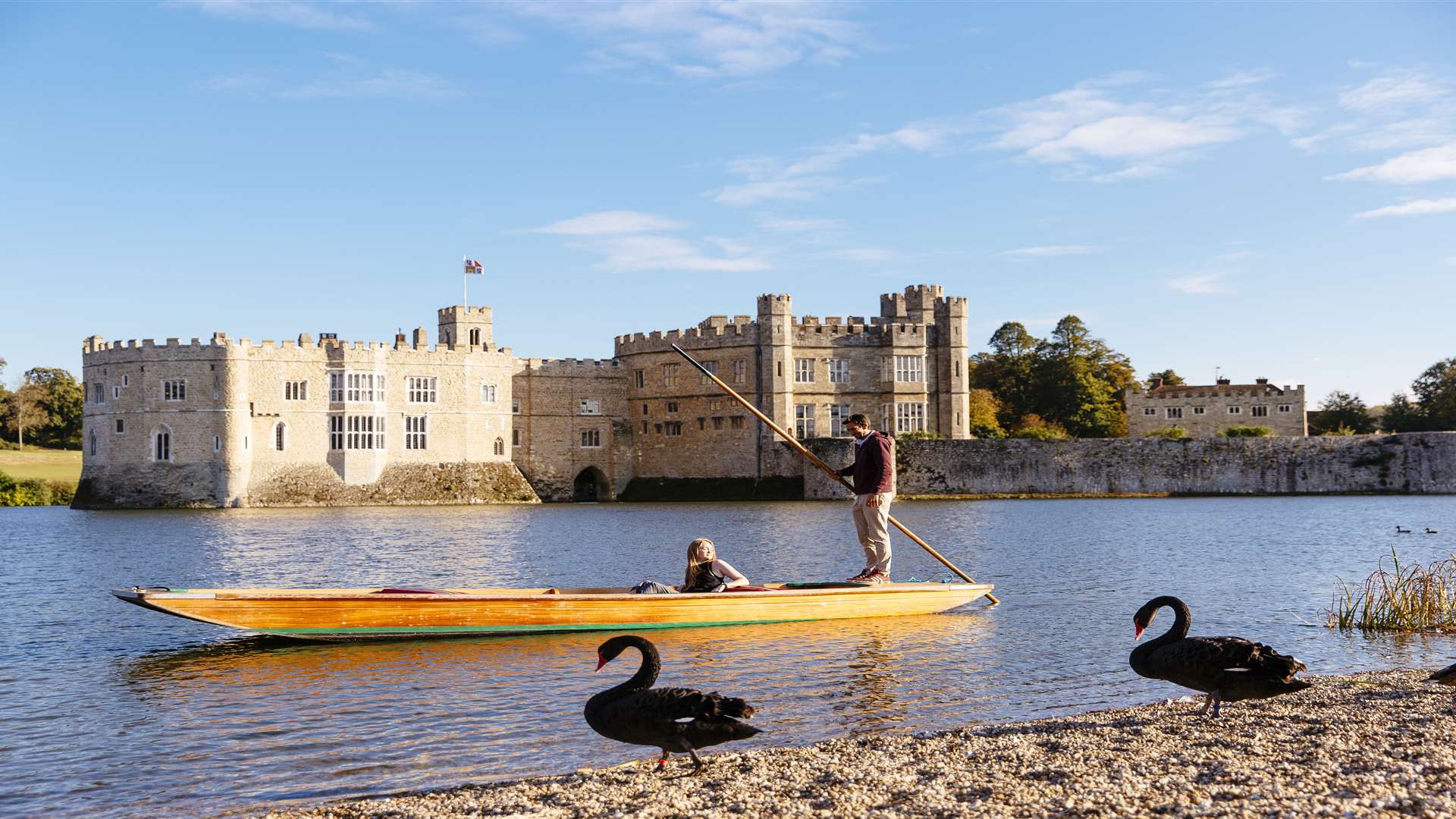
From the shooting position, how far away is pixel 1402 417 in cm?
8144

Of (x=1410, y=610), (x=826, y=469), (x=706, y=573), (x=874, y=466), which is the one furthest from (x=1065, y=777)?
(x=1410, y=610)

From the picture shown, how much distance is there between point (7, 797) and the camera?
937cm

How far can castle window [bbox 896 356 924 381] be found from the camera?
63.8 metres

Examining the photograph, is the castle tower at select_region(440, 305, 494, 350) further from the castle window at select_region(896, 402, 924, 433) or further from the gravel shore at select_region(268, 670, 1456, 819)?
the gravel shore at select_region(268, 670, 1456, 819)

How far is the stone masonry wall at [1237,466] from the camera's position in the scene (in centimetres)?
6153

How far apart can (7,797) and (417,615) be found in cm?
610

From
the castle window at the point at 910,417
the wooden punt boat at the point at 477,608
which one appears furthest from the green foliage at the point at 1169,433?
the wooden punt boat at the point at 477,608

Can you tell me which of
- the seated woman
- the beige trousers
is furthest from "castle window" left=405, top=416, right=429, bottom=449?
the seated woman

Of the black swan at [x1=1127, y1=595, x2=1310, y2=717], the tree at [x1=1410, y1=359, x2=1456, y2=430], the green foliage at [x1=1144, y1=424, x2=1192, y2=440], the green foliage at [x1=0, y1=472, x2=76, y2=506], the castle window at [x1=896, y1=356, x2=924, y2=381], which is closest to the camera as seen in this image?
the black swan at [x1=1127, y1=595, x2=1310, y2=717]

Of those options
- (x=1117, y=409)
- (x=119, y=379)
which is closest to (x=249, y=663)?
(x=119, y=379)

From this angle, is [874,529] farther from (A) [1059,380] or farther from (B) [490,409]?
(A) [1059,380]

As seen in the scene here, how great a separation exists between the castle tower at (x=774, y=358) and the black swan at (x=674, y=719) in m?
53.3

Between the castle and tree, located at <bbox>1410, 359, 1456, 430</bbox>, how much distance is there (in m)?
34.3

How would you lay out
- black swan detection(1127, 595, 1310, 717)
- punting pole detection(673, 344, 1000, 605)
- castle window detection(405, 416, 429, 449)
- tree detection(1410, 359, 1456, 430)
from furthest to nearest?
tree detection(1410, 359, 1456, 430) → castle window detection(405, 416, 429, 449) → punting pole detection(673, 344, 1000, 605) → black swan detection(1127, 595, 1310, 717)
